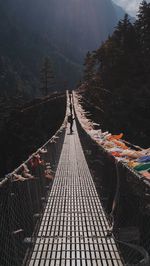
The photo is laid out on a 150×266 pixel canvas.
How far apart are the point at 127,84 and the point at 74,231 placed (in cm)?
Result: 4131

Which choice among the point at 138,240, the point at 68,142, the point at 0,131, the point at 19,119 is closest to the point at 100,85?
the point at 19,119

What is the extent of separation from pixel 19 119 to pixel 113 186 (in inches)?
1769

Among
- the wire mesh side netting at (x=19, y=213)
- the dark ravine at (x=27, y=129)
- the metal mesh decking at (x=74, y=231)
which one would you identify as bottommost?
the dark ravine at (x=27, y=129)

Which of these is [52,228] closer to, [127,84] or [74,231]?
[74,231]

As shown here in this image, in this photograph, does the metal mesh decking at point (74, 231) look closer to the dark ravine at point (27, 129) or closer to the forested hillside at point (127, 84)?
the forested hillside at point (127, 84)

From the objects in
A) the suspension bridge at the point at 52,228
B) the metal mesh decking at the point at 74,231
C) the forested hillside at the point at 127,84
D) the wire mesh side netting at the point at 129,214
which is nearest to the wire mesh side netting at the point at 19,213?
the suspension bridge at the point at 52,228

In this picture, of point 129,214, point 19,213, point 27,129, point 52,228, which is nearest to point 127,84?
point 27,129

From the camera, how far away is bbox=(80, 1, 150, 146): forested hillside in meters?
41.3

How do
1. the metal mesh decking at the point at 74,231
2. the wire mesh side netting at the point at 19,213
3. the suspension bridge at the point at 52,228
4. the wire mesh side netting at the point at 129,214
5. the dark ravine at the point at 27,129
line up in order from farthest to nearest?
the dark ravine at the point at 27,129, the metal mesh decking at the point at 74,231, the suspension bridge at the point at 52,228, the wire mesh side netting at the point at 19,213, the wire mesh side netting at the point at 129,214

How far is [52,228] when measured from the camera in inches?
313

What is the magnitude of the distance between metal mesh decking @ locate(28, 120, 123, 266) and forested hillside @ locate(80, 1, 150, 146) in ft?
87.6

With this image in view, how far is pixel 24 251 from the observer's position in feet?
22.1

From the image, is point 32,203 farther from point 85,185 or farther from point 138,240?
point 85,185

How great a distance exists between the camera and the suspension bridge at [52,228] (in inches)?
240
